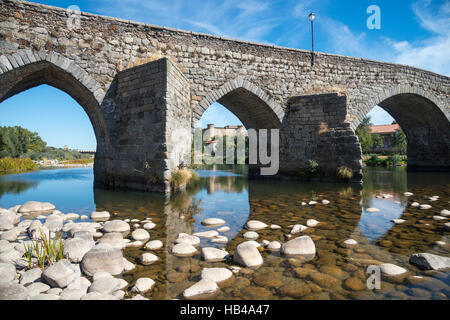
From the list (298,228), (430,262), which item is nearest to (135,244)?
(298,228)

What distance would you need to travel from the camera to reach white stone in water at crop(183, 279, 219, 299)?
74.4 inches

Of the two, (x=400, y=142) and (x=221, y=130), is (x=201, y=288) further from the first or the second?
(x=221, y=130)

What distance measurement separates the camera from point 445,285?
2031 millimetres

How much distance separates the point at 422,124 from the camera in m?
15.7

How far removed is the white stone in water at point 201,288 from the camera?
6.20 ft

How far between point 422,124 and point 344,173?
10.5m

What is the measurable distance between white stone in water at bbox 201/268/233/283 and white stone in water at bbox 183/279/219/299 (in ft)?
0.33

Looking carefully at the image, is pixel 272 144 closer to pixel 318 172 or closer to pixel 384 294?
pixel 318 172

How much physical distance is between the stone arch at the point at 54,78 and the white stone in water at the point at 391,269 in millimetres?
7602

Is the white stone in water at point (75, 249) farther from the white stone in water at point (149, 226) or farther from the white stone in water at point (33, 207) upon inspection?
the white stone in water at point (33, 207)

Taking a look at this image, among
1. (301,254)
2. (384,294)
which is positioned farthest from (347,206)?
(384,294)

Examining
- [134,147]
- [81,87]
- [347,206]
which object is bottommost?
[347,206]

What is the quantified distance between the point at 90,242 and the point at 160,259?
0.77 m

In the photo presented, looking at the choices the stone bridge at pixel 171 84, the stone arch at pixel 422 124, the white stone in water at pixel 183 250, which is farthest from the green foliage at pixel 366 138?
the white stone in water at pixel 183 250
